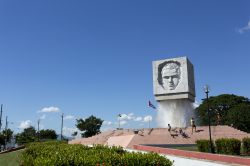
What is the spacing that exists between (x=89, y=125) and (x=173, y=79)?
27.9 m

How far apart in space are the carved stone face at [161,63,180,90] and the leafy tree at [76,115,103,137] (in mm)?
26029

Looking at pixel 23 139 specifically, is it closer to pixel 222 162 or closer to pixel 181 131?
pixel 181 131

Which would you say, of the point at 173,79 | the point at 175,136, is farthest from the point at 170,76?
the point at 175,136

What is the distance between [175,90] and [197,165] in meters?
34.2

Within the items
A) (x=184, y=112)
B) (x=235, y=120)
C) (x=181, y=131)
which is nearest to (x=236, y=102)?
(x=235, y=120)

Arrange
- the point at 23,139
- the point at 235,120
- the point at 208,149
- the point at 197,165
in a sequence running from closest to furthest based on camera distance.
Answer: the point at 197,165 < the point at 208,149 < the point at 235,120 < the point at 23,139

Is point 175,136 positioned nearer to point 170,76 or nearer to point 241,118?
point 170,76

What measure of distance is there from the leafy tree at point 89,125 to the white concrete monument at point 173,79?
24937mm

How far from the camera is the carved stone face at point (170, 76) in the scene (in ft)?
168

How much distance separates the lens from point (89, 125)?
72.5 meters

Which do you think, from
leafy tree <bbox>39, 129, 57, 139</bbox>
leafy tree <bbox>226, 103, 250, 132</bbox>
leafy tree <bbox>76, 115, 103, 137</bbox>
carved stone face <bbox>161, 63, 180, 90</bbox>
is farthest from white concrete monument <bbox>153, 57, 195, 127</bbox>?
leafy tree <bbox>39, 129, 57, 139</bbox>

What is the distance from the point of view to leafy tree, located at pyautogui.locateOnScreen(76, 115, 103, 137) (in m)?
72.5

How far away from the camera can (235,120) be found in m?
64.3

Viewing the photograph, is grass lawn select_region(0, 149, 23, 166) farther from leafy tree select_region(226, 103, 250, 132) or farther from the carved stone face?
leafy tree select_region(226, 103, 250, 132)
